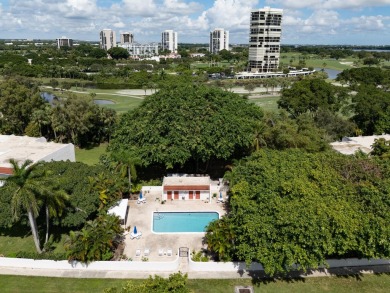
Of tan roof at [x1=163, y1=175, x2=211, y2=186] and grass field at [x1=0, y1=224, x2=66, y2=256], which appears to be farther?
tan roof at [x1=163, y1=175, x2=211, y2=186]

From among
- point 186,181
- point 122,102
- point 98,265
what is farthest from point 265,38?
point 98,265

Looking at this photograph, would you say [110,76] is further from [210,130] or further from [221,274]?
[221,274]

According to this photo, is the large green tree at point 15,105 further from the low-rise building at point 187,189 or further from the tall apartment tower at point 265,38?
the tall apartment tower at point 265,38

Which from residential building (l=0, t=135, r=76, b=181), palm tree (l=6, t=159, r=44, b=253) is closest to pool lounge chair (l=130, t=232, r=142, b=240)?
palm tree (l=6, t=159, r=44, b=253)

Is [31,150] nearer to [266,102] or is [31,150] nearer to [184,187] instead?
[184,187]

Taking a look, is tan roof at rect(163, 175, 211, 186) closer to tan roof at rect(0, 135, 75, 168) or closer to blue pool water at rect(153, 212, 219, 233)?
blue pool water at rect(153, 212, 219, 233)

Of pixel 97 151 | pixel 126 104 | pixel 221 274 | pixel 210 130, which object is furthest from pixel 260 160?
pixel 126 104

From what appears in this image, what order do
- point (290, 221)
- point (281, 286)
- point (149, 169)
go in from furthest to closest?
point (149, 169) < point (281, 286) < point (290, 221)

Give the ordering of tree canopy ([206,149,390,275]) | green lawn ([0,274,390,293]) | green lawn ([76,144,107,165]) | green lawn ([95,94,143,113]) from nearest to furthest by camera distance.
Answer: tree canopy ([206,149,390,275])
green lawn ([0,274,390,293])
green lawn ([76,144,107,165])
green lawn ([95,94,143,113])
